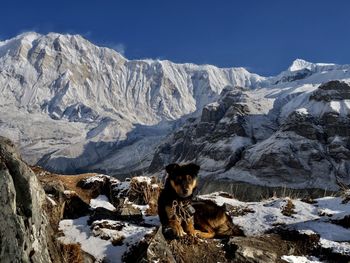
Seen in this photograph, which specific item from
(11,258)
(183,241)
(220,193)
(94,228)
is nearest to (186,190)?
(183,241)

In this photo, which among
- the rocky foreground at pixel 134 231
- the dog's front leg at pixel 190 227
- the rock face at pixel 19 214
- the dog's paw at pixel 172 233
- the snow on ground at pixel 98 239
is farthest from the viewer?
the dog's front leg at pixel 190 227

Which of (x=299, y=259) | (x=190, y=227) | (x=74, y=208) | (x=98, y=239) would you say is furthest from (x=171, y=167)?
(x=74, y=208)

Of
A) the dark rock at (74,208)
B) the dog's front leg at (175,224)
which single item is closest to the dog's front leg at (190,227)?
the dog's front leg at (175,224)

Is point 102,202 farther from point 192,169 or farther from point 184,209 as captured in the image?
point 192,169

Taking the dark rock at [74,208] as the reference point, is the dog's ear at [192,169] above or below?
above

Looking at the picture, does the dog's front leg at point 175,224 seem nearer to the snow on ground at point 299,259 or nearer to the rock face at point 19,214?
the snow on ground at point 299,259

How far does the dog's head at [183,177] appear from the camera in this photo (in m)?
15.3

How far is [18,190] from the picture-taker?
11.8 m

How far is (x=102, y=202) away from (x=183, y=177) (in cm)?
1114

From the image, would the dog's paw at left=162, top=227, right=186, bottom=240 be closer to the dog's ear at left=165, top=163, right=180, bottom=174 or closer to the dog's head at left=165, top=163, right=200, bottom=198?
the dog's head at left=165, top=163, right=200, bottom=198

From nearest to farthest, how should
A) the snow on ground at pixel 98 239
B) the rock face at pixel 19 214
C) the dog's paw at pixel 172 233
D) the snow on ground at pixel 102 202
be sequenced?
the rock face at pixel 19 214 < the dog's paw at pixel 172 233 < the snow on ground at pixel 98 239 < the snow on ground at pixel 102 202

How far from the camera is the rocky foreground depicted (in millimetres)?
11461

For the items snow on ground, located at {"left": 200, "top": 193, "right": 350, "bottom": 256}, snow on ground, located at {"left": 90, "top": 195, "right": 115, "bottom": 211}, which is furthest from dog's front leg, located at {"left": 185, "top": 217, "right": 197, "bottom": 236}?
snow on ground, located at {"left": 90, "top": 195, "right": 115, "bottom": 211}

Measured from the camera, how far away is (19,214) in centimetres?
1144
